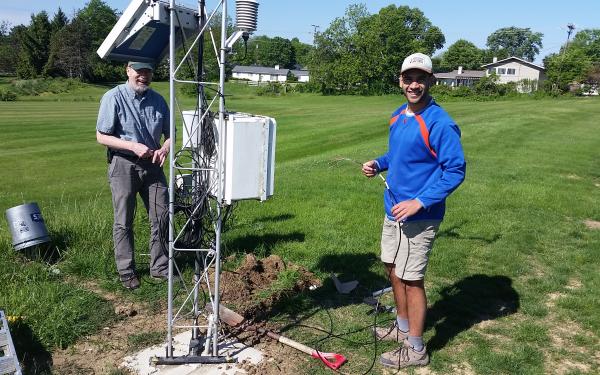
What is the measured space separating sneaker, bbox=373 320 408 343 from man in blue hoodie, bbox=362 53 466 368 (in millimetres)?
255

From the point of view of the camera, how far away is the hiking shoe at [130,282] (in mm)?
5277

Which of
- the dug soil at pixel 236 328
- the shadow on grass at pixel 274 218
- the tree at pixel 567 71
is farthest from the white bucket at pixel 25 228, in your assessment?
the tree at pixel 567 71

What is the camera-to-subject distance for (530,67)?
77188 mm

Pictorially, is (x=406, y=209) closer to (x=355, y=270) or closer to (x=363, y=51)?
(x=355, y=270)

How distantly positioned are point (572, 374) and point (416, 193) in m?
1.85

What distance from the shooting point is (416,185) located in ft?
12.4

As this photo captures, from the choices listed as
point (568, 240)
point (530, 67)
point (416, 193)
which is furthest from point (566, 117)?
point (530, 67)

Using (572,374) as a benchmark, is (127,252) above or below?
above

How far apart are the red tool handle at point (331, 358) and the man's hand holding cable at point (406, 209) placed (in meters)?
1.26

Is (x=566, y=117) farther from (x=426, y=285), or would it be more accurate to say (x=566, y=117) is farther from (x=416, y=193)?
(x=416, y=193)

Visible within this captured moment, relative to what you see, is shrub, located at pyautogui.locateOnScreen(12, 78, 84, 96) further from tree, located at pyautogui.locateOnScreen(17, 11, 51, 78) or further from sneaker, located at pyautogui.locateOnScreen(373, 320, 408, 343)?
sneaker, located at pyautogui.locateOnScreen(373, 320, 408, 343)

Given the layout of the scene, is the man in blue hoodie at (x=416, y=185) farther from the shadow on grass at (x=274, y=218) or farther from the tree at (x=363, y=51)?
the tree at (x=363, y=51)

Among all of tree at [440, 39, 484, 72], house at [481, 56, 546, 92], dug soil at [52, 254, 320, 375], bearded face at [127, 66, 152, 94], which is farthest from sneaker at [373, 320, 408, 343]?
tree at [440, 39, 484, 72]

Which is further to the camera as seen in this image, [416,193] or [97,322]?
[97,322]
